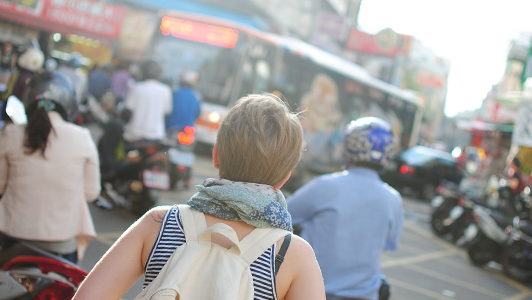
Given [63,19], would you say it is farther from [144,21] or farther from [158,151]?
[158,151]

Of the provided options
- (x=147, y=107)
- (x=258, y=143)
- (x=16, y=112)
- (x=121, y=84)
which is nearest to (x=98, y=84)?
(x=121, y=84)

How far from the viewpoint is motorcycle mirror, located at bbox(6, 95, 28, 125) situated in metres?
3.44

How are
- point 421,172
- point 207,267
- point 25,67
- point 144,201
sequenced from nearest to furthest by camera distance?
point 207,267
point 25,67
point 144,201
point 421,172

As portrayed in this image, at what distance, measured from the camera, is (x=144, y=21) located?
22.9 meters

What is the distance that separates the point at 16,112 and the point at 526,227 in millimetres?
8005

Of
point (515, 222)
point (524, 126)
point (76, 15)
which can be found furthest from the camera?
point (76, 15)

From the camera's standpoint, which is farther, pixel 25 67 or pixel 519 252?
pixel 519 252

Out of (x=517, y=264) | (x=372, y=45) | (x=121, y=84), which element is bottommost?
(x=517, y=264)

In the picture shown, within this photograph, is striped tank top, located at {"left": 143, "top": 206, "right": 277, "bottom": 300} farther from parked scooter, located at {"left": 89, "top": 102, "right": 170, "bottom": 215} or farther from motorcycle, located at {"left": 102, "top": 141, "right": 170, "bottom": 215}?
motorcycle, located at {"left": 102, "top": 141, "right": 170, "bottom": 215}

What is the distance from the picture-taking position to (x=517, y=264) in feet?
31.7

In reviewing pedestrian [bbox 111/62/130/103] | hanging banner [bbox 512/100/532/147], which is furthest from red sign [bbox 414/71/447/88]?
hanging banner [bbox 512/100/532/147]

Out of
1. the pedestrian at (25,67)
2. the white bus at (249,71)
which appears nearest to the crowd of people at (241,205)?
the pedestrian at (25,67)

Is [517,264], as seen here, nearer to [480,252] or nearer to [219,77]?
[480,252]

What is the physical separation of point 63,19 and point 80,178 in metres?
18.3
